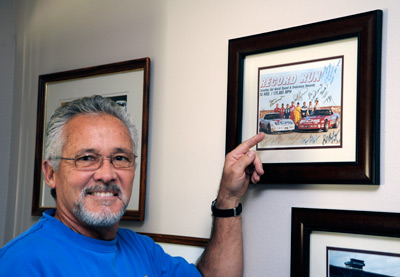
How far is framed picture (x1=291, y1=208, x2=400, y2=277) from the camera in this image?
1.45 metres

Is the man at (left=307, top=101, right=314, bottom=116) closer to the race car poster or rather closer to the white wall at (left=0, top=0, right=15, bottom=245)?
the race car poster

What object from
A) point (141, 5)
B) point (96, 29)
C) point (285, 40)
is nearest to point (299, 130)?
point (285, 40)

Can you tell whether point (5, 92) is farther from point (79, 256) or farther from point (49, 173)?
point (79, 256)

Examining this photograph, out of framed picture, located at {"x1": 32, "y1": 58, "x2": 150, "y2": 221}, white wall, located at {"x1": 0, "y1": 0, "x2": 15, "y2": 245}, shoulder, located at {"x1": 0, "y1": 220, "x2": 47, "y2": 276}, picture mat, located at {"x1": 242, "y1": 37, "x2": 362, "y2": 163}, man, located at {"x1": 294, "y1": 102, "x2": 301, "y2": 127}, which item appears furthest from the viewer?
white wall, located at {"x1": 0, "y1": 0, "x2": 15, "y2": 245}

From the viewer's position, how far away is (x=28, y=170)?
2.56 metres

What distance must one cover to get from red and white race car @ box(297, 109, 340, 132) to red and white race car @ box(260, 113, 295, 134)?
0.13ft

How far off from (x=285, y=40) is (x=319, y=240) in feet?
2.23

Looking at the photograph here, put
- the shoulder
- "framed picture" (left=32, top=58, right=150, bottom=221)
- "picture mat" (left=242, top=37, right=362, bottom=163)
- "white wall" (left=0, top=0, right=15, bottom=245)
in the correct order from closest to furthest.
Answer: the shoulder, "picture mat" (left=242, top=37, right=362, bottom=163), "framed picture" (left=32, top=58, right=150, bottom=221), "white wall" (left=0, top=0, right=15, bottom=245)

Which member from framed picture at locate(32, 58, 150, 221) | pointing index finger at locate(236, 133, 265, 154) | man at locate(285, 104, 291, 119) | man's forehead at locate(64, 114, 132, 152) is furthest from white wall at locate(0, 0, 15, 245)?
man at locate(285, 104, 291, 119)

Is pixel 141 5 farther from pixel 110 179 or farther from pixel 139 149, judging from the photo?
pixel 110 179

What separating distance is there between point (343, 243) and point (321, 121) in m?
0.39

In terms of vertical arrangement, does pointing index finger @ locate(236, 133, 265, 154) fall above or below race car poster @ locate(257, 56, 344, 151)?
below

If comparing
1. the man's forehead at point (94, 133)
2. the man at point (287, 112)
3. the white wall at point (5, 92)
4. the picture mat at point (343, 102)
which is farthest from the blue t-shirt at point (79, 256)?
the white wall at point (5, 92)

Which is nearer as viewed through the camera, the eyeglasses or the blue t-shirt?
the blue t-shirt
